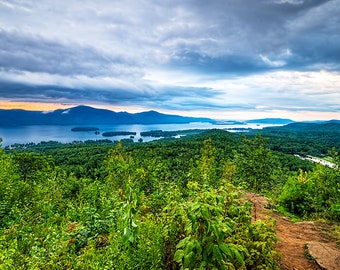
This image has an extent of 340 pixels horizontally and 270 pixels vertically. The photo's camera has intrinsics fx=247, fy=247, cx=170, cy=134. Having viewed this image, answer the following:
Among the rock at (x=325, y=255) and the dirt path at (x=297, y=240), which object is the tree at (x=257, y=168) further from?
the rock at (x=325, y=255)

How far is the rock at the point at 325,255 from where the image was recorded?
6.01 m

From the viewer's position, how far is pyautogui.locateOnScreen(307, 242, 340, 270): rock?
19.7 ft

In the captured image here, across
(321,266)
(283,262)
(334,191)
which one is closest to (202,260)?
(283,262)

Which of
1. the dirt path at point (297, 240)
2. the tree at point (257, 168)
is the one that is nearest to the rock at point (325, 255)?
the dirt path at point (297, 240)

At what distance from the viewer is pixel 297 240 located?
7.78m

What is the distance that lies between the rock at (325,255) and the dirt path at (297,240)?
0.08m

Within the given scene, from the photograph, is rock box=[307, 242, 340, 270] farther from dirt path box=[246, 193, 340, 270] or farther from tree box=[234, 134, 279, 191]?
tree box=[234, 134, 279, 191]

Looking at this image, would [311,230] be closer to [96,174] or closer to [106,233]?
[106,233]

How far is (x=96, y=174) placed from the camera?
54.5 meters

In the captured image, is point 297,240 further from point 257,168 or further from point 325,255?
point 257,168

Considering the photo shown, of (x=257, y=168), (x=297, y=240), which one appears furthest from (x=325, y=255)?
(x=257, y=168)

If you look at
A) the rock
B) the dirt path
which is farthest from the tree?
the rock

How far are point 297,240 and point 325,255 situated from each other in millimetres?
1304

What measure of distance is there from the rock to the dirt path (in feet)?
0.25
